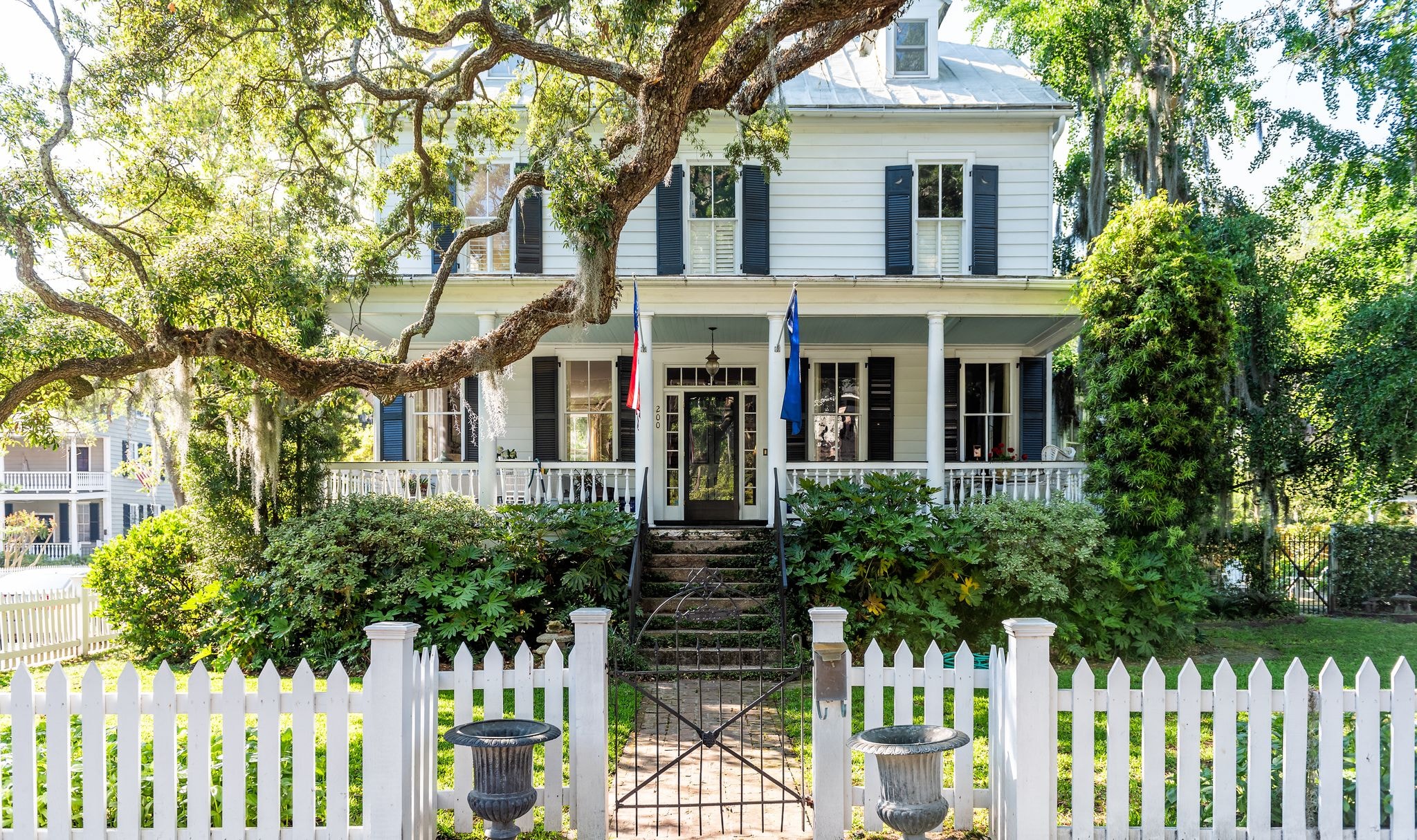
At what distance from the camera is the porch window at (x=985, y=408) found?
13.7m

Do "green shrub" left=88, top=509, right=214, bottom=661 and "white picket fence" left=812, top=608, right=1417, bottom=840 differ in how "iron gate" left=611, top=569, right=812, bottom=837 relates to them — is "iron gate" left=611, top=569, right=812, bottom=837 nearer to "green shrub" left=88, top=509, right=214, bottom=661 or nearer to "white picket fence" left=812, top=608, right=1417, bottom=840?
"white picket fence" left=812, top=608, right=1417, bottom=840

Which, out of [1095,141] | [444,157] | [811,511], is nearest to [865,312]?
[811,511]

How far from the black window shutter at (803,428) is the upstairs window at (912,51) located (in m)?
4.45

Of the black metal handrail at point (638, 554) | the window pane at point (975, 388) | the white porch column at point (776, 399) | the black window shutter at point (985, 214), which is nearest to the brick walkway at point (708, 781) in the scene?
the black metal handrail at point (638, 554)

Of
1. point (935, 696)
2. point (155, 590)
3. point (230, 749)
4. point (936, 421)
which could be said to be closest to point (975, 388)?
point (936, 421)

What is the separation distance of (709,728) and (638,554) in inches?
137

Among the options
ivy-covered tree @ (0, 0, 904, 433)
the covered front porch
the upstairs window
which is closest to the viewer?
ivy-covered tree @ (0, 0, 904, 433)

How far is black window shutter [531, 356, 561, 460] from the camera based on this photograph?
44.4ft

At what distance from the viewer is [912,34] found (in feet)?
43.5

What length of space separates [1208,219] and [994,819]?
11.4 m

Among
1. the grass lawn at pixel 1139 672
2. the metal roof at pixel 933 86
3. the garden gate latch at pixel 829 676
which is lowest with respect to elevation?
the grass lawn at pixel 1139 672

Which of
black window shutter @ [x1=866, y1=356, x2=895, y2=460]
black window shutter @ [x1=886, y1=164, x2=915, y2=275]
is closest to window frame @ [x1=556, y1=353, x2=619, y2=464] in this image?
black window shutter @ [x1=866, y1=356, x2=895, y2=460]

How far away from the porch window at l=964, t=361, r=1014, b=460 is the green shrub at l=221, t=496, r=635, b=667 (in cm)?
627

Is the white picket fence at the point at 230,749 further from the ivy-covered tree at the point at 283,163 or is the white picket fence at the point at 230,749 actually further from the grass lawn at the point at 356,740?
the ivy-covered tree at the point at 283,163
